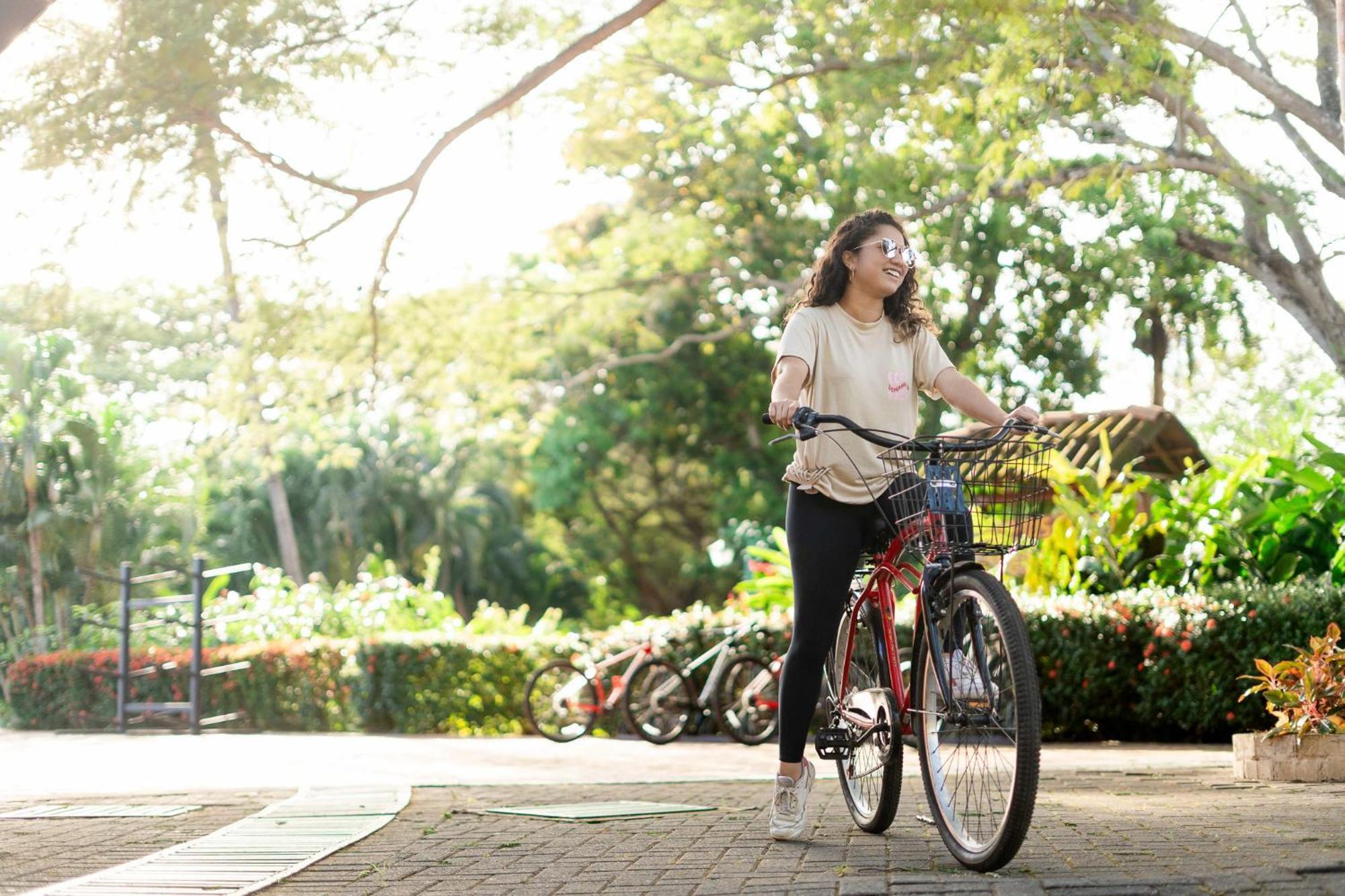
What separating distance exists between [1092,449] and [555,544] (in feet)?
92.4

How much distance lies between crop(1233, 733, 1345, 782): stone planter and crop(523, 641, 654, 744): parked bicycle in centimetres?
641

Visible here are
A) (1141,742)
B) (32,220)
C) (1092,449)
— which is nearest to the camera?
(32,220)

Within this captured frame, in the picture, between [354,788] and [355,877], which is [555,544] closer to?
[354,788]

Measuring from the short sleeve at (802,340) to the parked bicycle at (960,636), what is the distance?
9.4 inches

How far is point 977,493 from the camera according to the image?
432 cm

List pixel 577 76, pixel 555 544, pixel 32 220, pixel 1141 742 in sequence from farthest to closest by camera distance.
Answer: pixel 555 544, pixel 577 76, pixel 1141 742, pixel 32 220

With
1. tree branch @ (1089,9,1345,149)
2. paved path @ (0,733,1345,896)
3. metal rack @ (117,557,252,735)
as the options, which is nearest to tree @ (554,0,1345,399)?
tree branch @ (1089,9,1345,149)

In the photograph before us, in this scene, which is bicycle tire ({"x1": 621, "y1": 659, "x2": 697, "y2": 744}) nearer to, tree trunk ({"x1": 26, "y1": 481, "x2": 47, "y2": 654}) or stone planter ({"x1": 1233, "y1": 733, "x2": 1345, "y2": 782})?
stone planter ({"x1": 1233, "y1": 733, "x2": 1345, "y2": 782})

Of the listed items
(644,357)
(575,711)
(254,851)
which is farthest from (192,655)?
(254,851)

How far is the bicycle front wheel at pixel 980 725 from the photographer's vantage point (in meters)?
3.81

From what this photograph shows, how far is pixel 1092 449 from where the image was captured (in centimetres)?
1388

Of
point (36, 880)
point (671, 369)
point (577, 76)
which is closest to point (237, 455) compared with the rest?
point (577, 76)

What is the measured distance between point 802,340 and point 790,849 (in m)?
1.60

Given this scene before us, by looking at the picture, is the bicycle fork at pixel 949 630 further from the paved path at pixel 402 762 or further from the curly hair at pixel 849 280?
the paved path at pixel 402 762
